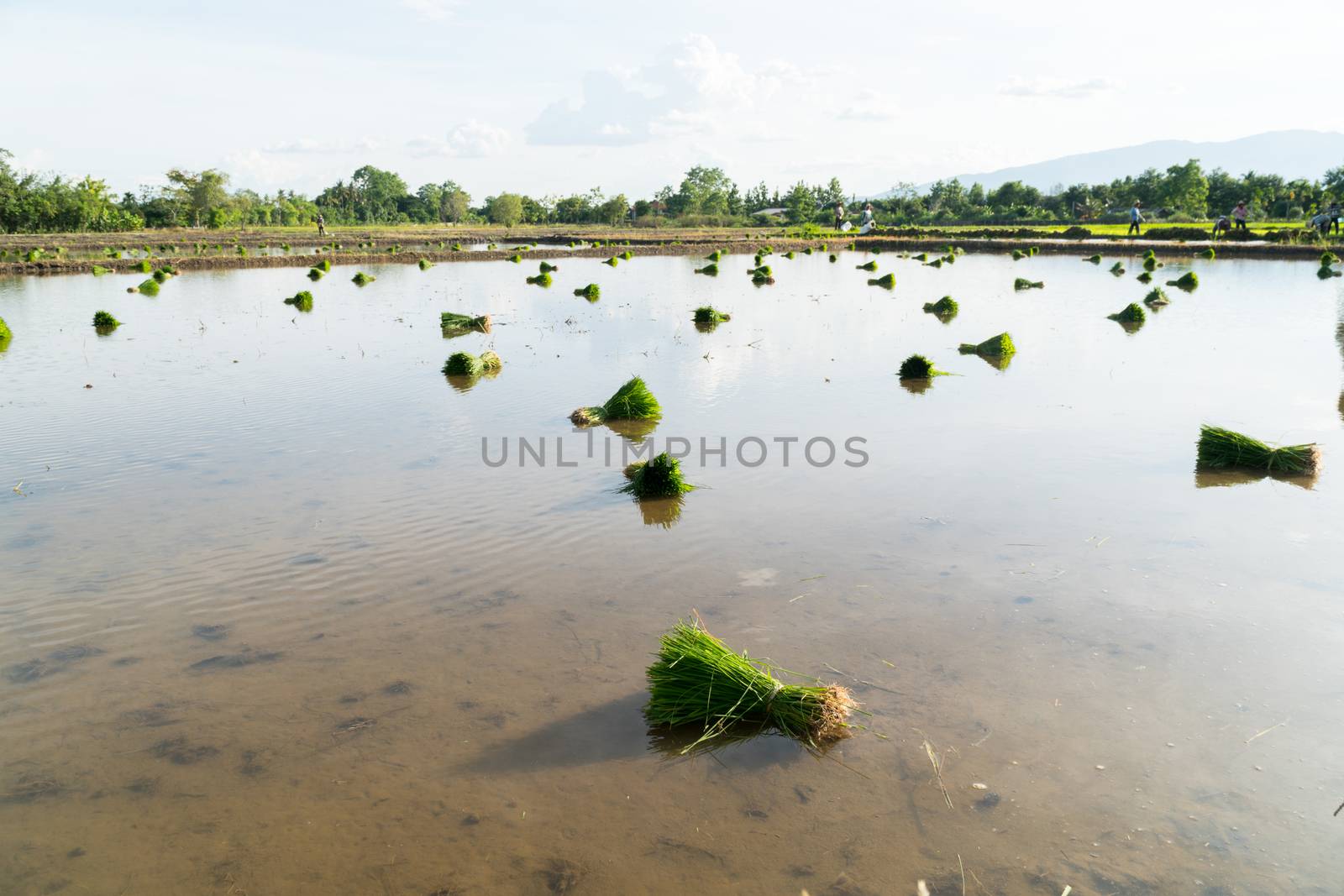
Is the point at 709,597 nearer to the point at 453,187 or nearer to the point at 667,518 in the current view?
the point at 667,518

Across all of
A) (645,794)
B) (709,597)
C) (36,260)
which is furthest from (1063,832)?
(36,260)

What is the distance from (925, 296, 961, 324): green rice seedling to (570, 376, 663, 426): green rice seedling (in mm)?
12122

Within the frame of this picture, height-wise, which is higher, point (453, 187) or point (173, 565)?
point (453, 187)

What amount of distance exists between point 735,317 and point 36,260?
106 ft

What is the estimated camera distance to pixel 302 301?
23.0 metres

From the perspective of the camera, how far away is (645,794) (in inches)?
166

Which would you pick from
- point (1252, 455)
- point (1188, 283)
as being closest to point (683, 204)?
point (1188, 283)

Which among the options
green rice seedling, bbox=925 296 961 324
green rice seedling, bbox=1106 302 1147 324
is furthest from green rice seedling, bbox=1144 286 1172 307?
green rice seedling, bbox=925 296 961 324

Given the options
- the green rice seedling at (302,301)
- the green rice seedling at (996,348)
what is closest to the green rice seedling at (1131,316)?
the green rice seedling at (996,348)

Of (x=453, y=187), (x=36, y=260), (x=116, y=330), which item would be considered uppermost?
(x=453, y=187)

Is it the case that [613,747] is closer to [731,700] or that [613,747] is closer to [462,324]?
[731,700]

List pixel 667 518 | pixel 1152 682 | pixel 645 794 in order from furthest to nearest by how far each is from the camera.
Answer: pixel 667 518, pixel 1152 682, pixel 645 794

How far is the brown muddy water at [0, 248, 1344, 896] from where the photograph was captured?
12.6 ft

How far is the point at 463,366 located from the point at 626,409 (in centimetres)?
453
